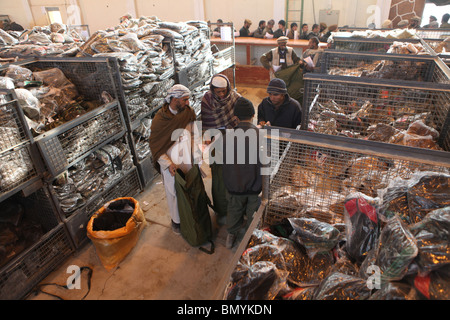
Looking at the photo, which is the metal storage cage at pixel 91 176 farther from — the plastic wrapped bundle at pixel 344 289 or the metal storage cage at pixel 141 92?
the plastic wrapped bundle at pixel 344 289

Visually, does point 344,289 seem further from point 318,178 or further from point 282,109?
point 282,109

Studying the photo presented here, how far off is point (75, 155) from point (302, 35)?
8450 mm

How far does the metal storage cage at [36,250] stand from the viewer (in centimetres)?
257

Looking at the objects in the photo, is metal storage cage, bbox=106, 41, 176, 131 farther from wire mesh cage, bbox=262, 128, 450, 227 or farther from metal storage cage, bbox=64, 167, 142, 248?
wire mesh cage, bbox=262, 128, 450, 227

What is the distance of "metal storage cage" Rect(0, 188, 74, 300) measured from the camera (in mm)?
2574

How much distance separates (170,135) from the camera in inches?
115

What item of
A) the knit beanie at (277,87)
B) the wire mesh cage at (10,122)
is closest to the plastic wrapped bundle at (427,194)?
the knit beanie at (277,87)

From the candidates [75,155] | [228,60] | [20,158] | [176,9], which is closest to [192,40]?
[228,60]

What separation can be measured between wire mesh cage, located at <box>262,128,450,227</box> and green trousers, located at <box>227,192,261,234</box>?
2.60 feet

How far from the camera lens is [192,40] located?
4883 millimetres

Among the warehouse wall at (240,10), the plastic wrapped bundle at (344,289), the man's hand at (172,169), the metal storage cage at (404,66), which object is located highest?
the warehouse wall at (240,10)

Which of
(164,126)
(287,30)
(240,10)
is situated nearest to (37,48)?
(164,126)

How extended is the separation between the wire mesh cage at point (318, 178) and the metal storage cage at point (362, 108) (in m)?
0.84
